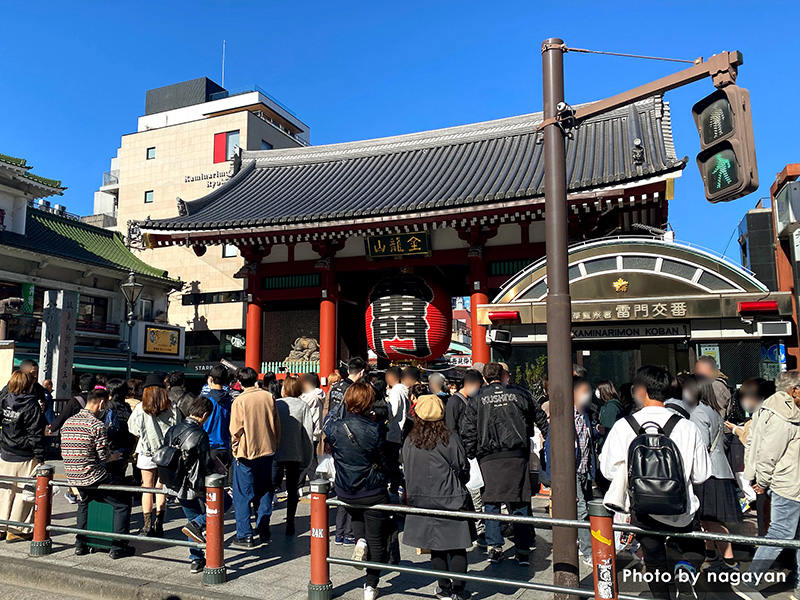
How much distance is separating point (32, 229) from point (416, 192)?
19.5 meters

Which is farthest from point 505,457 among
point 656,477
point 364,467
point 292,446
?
point 292,446

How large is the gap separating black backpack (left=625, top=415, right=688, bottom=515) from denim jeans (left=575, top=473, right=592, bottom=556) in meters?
2.18

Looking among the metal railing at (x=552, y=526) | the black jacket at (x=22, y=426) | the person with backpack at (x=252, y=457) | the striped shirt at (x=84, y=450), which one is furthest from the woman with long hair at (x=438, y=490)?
the black jacket at (x=22, y=426)

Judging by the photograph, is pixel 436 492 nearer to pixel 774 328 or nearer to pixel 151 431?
pixel 151 431

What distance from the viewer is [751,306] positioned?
9320 mm

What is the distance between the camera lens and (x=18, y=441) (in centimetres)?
677

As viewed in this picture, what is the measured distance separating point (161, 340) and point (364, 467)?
80.5 ft

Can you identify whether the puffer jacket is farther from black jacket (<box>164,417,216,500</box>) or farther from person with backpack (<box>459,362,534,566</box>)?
black jacket (<box>164,417,216,500</box>)

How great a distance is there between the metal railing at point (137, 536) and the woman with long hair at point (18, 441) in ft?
0.77

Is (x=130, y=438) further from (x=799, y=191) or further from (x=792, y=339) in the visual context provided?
(x=799, y=191)

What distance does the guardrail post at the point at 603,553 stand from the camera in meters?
3.70

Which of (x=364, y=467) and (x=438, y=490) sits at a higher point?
(x=364, y=467)

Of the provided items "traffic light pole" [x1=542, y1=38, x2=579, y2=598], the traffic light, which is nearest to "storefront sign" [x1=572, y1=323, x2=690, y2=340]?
"traffic light pole" [x1=542, y1=38, x2=579, y2=598]

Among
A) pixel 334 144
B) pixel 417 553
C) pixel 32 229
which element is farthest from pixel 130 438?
pixel 32 229
